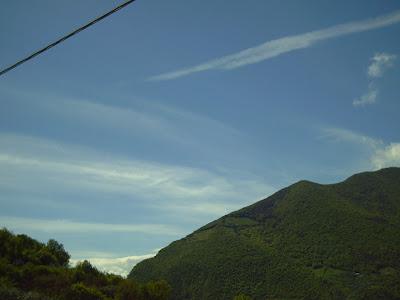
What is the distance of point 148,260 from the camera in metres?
146

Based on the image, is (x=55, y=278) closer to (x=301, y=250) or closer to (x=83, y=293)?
(x=83, y=293)

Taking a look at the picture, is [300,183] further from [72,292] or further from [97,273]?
[72,292]

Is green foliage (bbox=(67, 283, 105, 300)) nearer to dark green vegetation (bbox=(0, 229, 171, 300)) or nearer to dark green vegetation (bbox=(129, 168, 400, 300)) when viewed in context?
dark green vegetation (bbox=(0, 229, 171, 300))

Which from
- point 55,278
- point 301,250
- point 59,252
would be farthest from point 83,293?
point 301,250

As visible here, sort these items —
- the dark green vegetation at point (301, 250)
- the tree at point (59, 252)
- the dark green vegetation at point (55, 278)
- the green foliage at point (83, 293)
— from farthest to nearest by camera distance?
1. the dark green vegetation at point (301, 250)
2. the tree at point (59, 252)
3. the dark green vegetation at point (55, 278)
4. the green foliage at point (83, 293)

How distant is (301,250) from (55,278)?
9832 centimetres

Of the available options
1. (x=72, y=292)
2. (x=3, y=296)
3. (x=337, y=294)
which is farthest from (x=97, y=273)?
(x=337, y=294)

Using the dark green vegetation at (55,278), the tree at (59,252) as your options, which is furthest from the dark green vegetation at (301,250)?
the dark green vegetation at (55,278)

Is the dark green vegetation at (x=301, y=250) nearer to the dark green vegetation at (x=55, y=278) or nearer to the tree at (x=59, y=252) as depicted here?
the tree at (x=59, y=252)

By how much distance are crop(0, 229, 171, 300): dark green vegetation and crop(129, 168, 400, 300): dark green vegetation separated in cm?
5415

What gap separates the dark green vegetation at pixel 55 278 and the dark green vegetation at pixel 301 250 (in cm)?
5415

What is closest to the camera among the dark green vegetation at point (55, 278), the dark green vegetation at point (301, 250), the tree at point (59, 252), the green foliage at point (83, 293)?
the green foliage at point (83, 293)

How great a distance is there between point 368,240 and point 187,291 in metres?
57.9

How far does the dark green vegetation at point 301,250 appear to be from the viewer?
114125mm
